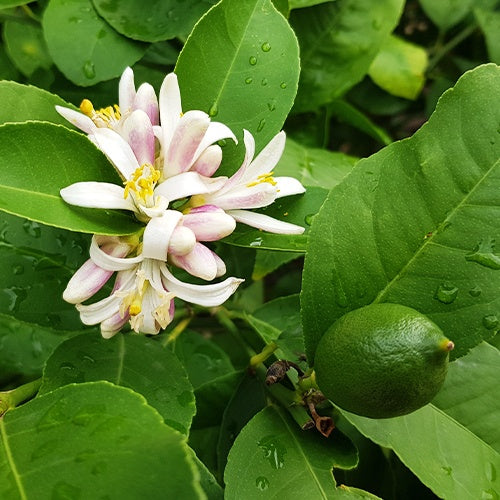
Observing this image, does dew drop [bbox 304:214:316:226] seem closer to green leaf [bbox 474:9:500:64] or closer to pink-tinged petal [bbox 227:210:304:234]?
pink-tinged petal [bbox 227:210:304:234]

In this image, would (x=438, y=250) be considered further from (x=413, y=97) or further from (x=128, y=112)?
(x=413, y=97)

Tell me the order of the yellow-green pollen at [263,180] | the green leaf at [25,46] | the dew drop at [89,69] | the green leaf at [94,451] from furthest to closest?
the green leaf at [25,46]
the dew drop at [89,69]
the yellow-green pollen at [263,180]
the green leaf at [94,451]

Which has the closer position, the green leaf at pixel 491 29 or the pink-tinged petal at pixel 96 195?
the pink-tinged petal at pixel 96 195

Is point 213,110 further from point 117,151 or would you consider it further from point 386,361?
point 386,361

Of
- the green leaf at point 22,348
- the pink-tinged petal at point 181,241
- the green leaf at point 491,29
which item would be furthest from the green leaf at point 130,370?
the green leaf at point 491,29

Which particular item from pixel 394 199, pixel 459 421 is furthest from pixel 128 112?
pixel 459 421

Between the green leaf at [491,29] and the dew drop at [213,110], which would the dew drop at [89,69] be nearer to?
the dew drop at [213,110]
